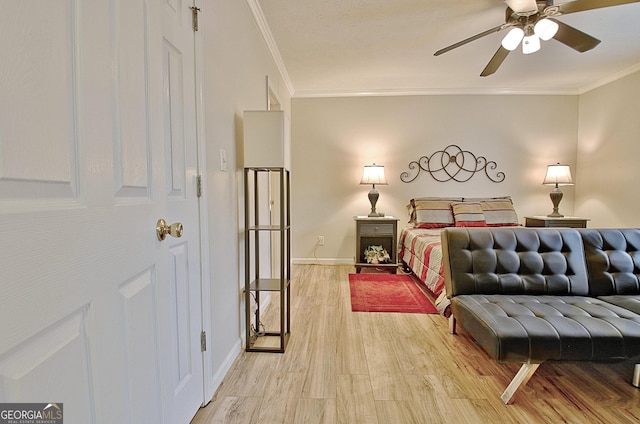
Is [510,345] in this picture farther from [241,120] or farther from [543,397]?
[241,120]

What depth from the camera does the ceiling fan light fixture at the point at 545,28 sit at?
6.84 ft

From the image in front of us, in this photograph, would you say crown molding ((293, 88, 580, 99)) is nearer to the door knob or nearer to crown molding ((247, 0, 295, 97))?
crown molding ((247, 0, 295, 97))

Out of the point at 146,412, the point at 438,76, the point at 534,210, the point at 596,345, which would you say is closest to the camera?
the point at 146,412

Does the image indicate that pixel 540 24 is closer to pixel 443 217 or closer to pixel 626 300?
pixel 626 300

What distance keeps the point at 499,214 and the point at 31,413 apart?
14.2 feet

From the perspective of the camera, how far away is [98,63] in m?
0.69

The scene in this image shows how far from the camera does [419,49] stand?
305 cm

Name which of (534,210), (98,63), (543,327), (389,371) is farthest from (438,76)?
(98,63)

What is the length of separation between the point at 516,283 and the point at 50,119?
2.40 metres

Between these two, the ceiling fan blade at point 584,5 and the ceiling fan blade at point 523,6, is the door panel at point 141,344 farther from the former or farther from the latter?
the ceiling fan blade at point 584,5

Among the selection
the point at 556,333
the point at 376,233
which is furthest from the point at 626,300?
the point at 376,233

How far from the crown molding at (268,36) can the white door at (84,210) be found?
1406mm

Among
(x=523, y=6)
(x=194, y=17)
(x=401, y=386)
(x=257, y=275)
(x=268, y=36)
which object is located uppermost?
(x=268, y=36)

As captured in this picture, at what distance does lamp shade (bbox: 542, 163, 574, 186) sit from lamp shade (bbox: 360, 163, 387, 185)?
2098 mm
